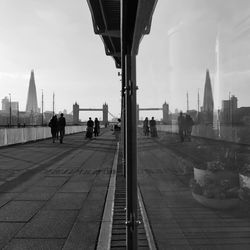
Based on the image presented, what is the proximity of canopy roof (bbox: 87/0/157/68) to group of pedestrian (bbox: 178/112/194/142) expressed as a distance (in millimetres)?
723

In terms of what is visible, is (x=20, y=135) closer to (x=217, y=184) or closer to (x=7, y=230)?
(x=7, y=230)

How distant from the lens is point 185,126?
3199 mm

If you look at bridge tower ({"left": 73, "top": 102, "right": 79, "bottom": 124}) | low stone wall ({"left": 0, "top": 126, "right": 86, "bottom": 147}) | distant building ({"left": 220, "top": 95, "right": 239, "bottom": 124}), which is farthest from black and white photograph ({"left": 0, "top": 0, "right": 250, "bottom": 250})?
bridge tower ({"left": 73, "top": 102, "right": 79, "bottom": 124})

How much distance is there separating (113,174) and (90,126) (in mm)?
20709

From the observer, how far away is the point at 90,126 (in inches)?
1191

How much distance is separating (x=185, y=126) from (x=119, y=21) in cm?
514

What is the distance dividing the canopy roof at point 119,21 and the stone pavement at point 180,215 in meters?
0.95

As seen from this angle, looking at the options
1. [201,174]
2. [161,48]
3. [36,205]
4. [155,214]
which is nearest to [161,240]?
[155,214]

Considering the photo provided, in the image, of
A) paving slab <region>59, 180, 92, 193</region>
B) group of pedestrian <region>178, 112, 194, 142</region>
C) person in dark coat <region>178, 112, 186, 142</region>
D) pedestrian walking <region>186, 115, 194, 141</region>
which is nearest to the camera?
pedestrian walking <region>186, 115, 194, 141</region>

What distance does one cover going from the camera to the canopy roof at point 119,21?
2736mm

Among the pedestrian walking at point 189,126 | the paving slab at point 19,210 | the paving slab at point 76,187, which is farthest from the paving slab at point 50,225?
the pedestrian walking at point 189,126

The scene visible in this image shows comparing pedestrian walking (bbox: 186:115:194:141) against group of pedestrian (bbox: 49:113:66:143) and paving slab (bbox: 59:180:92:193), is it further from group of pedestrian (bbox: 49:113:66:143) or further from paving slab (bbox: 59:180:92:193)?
group of pedestrian (bbox: 49:113:66:143)

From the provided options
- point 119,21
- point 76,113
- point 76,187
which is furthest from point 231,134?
point 76,113

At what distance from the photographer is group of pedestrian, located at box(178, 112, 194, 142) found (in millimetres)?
2998
